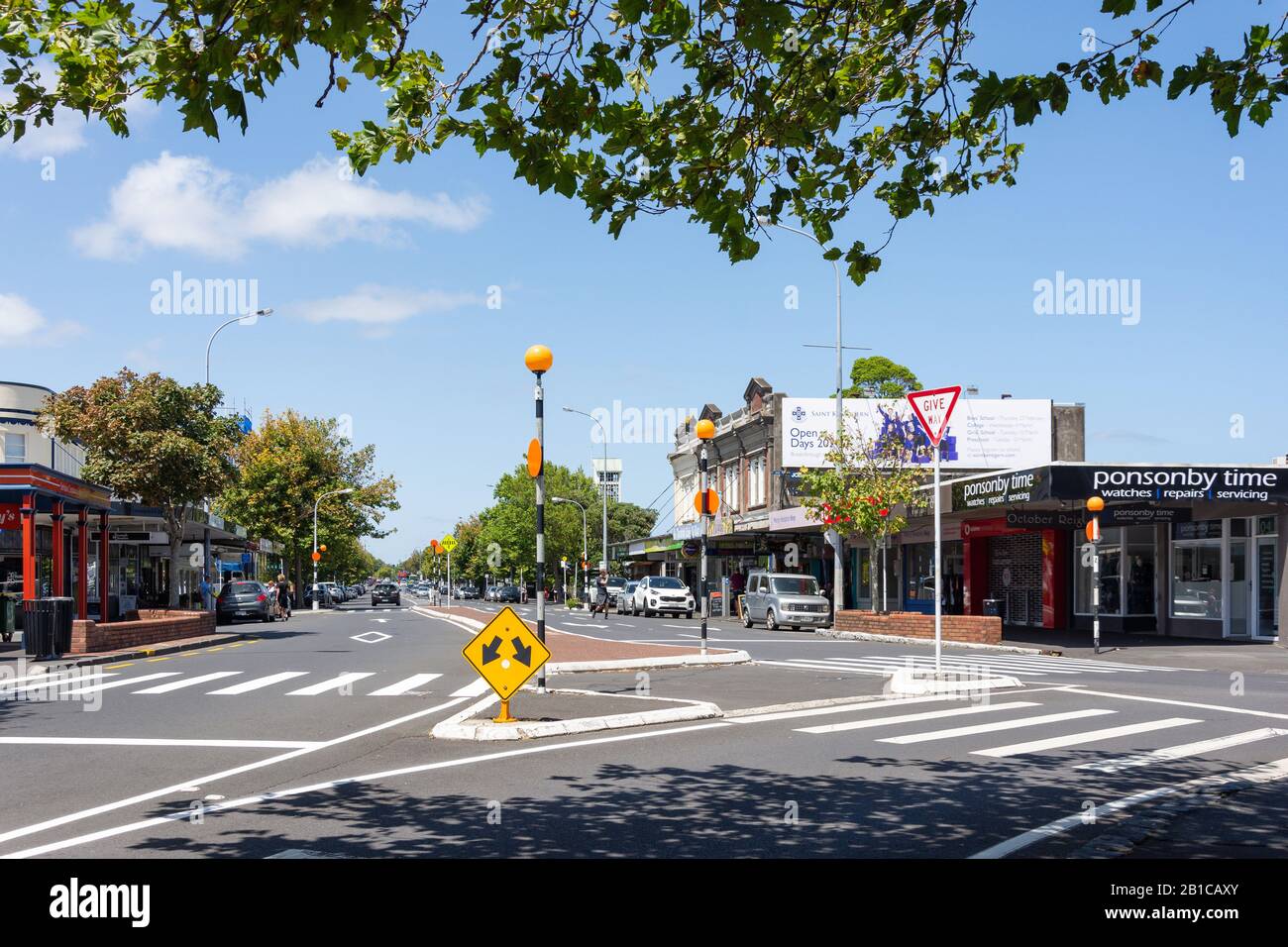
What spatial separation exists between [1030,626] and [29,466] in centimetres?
2798

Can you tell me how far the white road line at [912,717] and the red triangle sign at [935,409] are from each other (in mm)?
3335

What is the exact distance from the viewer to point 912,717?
1273 cm

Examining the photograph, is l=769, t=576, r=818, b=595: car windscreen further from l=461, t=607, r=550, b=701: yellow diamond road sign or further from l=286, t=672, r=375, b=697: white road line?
l=461, t=607, r=550, b=701: yellow diamond road sign

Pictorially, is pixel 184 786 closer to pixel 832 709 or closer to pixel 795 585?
pixel 832 709

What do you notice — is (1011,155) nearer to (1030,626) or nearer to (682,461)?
(1030,626)

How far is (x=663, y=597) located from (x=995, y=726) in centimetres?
4068

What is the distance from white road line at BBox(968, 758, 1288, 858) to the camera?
6629 millimetres

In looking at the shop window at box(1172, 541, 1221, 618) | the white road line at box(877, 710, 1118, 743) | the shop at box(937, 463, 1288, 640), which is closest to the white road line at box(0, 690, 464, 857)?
the white road line at box(877, 710, 1118, 743)

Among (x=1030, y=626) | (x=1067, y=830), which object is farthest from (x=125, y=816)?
(x=1030, y=626)

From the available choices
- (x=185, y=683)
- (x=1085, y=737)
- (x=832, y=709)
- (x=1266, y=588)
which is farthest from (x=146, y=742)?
(x=1266, y=588)

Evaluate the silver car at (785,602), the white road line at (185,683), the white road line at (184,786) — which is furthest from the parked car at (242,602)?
the white road line at (184,786)

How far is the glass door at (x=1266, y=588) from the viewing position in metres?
27.1

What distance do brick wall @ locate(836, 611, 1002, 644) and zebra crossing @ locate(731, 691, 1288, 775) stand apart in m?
13.7
